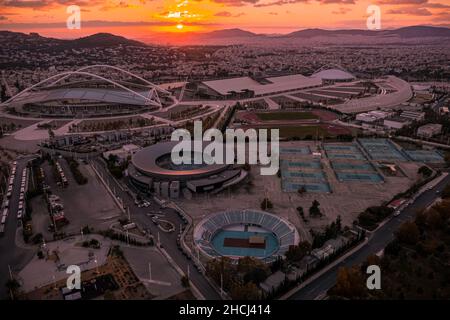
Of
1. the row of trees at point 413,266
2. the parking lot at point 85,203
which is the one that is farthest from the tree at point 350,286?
the parking lot at point 85,203

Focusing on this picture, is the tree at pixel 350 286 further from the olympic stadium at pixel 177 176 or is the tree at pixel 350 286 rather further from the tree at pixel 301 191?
the olympic stadium at pixel 177 176

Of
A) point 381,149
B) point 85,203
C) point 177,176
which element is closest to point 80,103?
point 85,203

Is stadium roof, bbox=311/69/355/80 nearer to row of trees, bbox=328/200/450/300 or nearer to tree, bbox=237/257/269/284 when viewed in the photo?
row of trees, bbox=328/200/450/300

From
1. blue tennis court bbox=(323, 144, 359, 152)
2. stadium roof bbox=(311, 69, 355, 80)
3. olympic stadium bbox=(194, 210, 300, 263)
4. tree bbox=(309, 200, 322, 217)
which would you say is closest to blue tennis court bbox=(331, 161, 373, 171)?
blue tennis court bbox=(323, 144, 359, 152)

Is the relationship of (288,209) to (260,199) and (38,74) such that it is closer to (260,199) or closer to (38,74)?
(260,199)

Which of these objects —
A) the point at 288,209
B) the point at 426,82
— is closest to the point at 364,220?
the point at 288,209

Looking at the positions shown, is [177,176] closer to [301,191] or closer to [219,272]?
[301,191]
